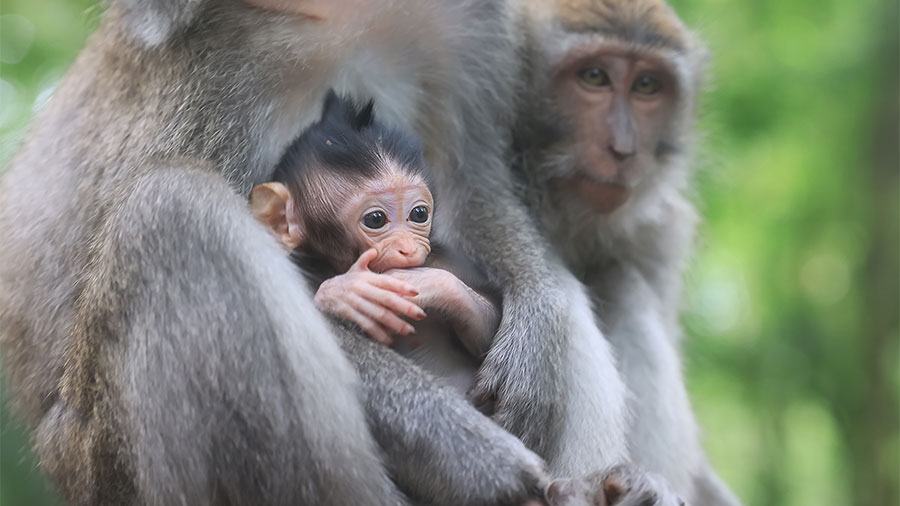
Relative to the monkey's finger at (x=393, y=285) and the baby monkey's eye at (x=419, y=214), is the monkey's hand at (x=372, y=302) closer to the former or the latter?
the monkey's finger at (x=393, y=285)

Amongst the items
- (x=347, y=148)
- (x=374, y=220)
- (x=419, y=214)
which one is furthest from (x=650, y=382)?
(x=347, y=148)

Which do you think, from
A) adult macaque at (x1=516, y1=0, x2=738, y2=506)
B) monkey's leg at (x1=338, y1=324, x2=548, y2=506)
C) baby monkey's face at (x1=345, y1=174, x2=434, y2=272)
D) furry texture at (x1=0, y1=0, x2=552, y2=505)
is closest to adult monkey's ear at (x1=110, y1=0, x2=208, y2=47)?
furry texture at (x1=0, y1=0, x2=552, y2=505)

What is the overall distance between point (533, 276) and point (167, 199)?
1393 millimetres

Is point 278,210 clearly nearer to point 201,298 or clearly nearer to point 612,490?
point 201,298

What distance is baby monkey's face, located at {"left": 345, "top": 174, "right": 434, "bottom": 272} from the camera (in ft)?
11.0

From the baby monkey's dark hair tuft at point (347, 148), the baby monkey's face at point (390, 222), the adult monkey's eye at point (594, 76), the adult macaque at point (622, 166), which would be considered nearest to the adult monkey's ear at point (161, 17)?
the baby monkey's dark hair tuft at point (347, 148)

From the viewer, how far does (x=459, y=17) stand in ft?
13.5

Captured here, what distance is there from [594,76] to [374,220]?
171cm

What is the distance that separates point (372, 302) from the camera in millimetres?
3170

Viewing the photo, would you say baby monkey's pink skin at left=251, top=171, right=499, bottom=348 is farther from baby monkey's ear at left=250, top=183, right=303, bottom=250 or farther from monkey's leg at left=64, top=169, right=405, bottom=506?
monkey's leg at left=64, top=169, right=405, bottom=506

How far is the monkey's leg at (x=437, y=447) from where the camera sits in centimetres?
313

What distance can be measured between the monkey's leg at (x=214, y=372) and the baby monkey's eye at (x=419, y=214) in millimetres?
522

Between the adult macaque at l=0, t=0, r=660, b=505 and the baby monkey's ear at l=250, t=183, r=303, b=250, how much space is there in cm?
9

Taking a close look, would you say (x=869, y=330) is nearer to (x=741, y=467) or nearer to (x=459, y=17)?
(x=741, y=467)
